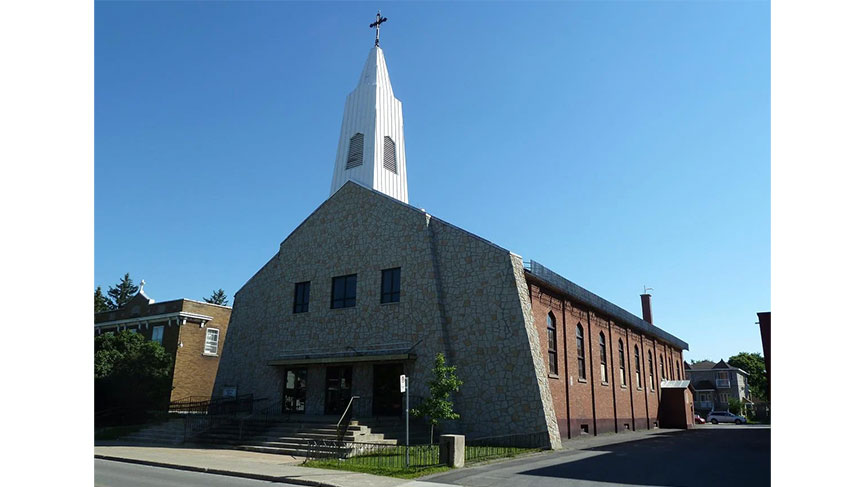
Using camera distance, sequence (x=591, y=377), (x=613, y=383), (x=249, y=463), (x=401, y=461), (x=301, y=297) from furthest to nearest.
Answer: (x=613, y=383)
(x=301, y=297)
(x=591, y=377)
(x=401, y=461)
(x=249, y=463)

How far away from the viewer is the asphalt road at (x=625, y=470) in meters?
14.5

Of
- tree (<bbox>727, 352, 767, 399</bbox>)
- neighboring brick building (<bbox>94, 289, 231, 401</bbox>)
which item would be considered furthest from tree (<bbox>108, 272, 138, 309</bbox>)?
tree (<bbox>727, 352, 767, 399</bbox>)

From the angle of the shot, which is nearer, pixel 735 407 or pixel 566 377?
pixel 566 377

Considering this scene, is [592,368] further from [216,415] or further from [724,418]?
[724,418]

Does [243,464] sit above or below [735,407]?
above

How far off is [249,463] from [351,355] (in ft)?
30.7

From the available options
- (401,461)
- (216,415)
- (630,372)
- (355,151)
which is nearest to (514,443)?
(401,461)

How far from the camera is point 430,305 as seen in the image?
26.4 m

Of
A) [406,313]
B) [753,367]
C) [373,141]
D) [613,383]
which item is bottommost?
[753,367]

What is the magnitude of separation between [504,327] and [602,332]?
1311 cm

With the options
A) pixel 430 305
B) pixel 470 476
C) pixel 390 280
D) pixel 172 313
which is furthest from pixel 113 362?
pixel 470 476

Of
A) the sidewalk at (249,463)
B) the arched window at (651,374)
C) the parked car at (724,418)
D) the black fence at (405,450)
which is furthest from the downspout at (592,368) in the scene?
the parked car at (724,418)

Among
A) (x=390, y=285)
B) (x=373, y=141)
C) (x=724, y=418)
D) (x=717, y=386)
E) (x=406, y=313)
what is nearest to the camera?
(x=406, y=313)

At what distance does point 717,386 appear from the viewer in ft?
317
